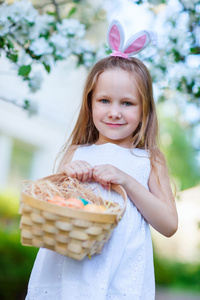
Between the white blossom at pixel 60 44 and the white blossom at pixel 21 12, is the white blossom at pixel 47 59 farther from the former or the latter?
the white blossom at pixel 21 12

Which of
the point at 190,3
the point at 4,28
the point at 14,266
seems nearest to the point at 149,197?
the point at 4,28

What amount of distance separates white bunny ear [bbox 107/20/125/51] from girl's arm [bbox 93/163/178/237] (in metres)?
0.72

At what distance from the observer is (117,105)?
2.02m

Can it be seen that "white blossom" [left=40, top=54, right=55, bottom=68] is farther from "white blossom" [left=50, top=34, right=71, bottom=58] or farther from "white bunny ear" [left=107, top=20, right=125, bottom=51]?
"white bunny ear" [left=107, top=20, right=125, bottom=51]

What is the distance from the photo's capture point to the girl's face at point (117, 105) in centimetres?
202

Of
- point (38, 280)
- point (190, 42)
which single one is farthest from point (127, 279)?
point (190, 42)

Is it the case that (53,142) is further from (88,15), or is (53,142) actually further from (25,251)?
(88,15)

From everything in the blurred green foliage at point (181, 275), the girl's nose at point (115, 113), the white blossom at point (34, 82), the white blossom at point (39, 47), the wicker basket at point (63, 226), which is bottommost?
the blurred green foliage at point (181, 275)

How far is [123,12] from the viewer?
13.5 feet

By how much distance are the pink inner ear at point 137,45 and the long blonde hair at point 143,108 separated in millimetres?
52

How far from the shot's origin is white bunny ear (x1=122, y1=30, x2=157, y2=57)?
2115mm

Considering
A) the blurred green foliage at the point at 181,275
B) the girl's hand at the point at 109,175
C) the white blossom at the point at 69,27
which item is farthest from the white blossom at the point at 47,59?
the blurred green foliage at the point at 181,275

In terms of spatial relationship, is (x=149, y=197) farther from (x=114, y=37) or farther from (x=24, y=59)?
(x=24, y=59)

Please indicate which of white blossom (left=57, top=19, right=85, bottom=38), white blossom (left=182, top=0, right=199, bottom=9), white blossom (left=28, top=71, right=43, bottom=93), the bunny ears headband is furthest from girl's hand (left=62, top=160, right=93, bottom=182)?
white blossom (left=182, top=0, right=199, bottom=9)
